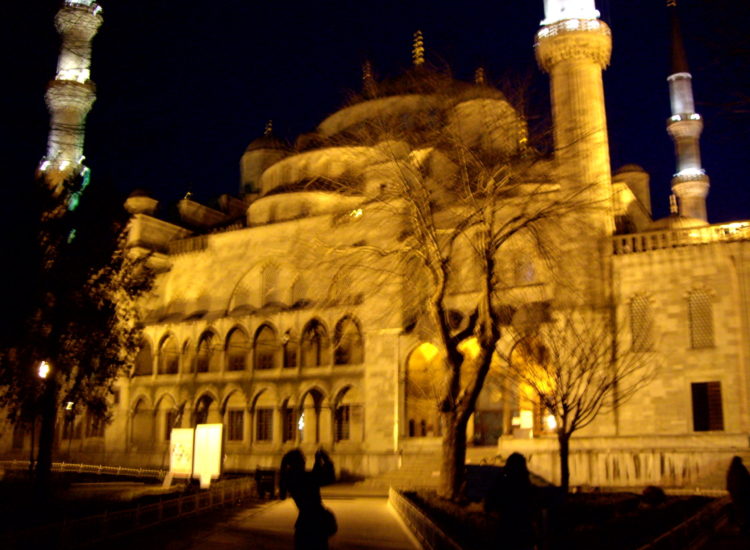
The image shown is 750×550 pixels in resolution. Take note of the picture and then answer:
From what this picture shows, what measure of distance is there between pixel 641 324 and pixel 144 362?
23675 millimetres

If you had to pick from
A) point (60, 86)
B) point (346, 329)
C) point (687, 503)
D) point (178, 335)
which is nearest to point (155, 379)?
point (178, 335)

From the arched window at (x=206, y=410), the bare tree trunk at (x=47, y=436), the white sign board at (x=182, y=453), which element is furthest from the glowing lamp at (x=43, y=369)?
the arched window at (x=206, y=410)

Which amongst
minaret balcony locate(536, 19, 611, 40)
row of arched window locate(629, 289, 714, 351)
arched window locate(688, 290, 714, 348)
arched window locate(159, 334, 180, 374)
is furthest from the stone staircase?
minaret balcony locate(536, 19, 611, 40)

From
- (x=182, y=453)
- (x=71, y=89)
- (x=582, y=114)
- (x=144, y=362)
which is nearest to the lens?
(x=182, y=453)

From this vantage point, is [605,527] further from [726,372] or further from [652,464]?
[726,372]

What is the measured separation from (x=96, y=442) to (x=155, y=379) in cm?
462

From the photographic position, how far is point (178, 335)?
37.0 metres

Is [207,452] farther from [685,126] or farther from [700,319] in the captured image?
[685,126]

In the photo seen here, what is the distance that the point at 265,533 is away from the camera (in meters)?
12.7

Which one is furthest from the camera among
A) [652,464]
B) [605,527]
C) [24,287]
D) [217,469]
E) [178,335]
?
[178,335]

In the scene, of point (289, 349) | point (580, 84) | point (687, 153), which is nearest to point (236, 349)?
point (289, 349)

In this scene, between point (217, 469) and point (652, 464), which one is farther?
point (652, 464)

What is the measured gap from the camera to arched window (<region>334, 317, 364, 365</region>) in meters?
32.8

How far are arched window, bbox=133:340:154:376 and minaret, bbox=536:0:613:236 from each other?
2174 centimetres
